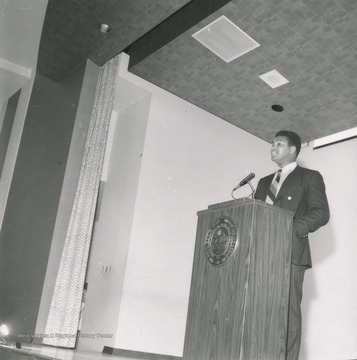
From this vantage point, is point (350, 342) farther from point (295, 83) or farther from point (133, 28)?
point (133, 28)

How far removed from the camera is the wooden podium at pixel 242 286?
84.4 inches

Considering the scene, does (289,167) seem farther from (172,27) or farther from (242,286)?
(172,27)

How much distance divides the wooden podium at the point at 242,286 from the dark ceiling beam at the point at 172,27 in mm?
2372

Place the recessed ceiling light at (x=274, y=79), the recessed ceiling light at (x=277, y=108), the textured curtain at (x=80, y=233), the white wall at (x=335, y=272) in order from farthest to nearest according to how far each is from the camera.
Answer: the recessed ceiling light at (x=277, y=108), the white wall at (x=335, y=272), the recessed ceiling light at (x=274, y=79), the textured curtain at (x=80, y=233)

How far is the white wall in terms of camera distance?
5145 millimetres

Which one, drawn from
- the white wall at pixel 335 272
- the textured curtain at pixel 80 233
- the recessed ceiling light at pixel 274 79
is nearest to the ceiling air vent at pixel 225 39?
the recessed ceiling light at pixel 274 79

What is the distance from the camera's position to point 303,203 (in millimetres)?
3076

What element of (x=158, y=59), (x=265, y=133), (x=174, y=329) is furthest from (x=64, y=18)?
(x=174, y=329)

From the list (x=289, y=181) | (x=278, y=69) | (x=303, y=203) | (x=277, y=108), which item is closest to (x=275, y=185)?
(x=289, y=181)

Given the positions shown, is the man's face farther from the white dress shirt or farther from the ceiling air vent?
the ceiling air vent

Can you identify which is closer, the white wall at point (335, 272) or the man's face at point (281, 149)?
the man's face at point (281, 149)

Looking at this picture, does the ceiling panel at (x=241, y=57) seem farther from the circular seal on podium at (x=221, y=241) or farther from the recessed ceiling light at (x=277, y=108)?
the circular seal on podium at (x=221, y=241)

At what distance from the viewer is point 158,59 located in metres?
4.97

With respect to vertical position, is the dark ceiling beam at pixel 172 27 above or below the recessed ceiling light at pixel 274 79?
above
